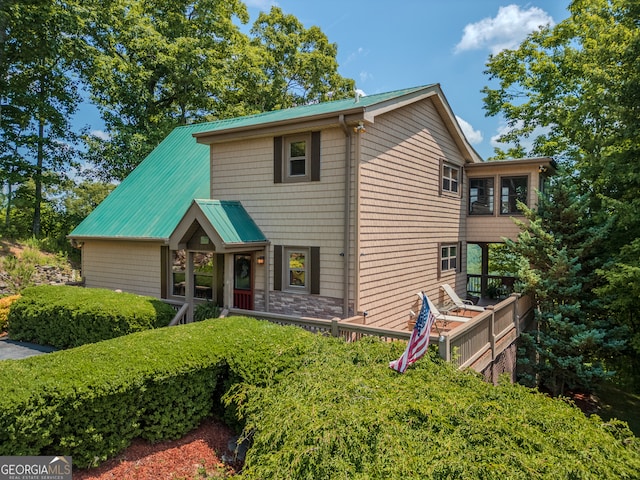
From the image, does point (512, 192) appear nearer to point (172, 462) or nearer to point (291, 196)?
point (291, 196)

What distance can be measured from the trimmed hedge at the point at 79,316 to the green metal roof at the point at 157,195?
2653mm

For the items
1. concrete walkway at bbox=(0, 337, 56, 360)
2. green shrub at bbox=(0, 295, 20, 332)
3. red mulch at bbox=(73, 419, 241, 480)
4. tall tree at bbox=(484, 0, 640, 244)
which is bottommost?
red mulch at bbox=(73, 419, 241, 480)

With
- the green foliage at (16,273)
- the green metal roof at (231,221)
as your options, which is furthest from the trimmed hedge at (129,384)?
the green foliage at (16,273)

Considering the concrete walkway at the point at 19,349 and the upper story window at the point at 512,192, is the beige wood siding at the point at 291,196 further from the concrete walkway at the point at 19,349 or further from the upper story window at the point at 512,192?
the upper story window at the point at 512,192

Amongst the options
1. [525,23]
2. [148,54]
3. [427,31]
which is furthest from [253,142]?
[525,23]

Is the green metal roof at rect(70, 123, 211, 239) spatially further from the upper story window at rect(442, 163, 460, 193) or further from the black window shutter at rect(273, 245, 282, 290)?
the upper story window at rect(442, 163, 460, 193)

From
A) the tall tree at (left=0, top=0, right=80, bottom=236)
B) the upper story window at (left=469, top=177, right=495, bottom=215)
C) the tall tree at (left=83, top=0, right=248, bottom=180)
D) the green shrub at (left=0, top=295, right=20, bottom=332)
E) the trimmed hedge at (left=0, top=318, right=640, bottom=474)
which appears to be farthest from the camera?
the tall tree at (left=83, top=0, right=248, bottom=180)

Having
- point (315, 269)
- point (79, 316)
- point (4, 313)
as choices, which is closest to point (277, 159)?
point (315, 269)

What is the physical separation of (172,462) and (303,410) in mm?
2800

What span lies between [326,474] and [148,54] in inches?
1051

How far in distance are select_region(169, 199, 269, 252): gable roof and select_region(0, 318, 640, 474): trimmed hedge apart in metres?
2.73

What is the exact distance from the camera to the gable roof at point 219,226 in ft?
32.8

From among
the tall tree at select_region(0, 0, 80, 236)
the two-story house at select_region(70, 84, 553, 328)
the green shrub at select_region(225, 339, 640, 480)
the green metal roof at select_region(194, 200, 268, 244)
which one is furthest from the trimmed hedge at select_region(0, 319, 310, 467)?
the tall tree at select_region(0, 0, 80, 236)

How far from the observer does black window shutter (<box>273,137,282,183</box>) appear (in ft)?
35.7
